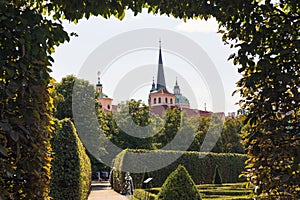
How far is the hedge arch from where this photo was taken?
7.76ft

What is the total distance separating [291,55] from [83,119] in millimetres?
29245

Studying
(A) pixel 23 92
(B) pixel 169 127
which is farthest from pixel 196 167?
(A) pixel 23 92

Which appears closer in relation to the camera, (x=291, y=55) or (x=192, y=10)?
(x=291, y=55)

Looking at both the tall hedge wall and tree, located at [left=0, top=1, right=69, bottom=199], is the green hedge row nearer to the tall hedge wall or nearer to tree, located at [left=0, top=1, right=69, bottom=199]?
the tall hedge wall

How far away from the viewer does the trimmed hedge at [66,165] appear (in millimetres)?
9117

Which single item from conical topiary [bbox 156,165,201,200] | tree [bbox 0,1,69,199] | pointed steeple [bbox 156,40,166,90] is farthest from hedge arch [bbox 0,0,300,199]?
pointed steeple [bbox 156,40,166,90]

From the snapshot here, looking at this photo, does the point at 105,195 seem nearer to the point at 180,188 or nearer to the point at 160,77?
the point at 180,188

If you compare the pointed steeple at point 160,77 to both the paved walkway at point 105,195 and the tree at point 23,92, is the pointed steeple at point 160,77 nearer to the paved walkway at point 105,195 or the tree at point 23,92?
the paved walkway at point 105,195

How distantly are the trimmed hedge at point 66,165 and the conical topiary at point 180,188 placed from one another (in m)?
2.27

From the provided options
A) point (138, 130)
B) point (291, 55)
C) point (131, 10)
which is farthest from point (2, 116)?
point (138, 130)

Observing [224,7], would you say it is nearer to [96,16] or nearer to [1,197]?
[96,16]

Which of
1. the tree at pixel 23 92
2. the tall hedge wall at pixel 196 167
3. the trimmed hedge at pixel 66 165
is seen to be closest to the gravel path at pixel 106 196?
the tall hedge wall at pixel 196 167

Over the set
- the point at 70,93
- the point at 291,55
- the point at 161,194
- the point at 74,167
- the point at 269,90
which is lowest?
the point at 161,194

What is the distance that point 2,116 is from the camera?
2074 mm
